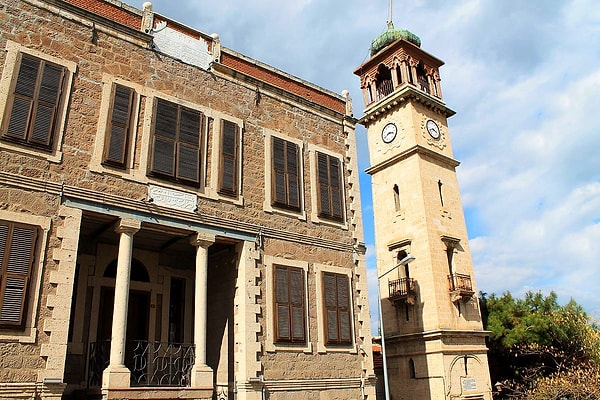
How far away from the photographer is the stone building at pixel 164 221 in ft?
34.8

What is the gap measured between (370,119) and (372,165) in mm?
3228

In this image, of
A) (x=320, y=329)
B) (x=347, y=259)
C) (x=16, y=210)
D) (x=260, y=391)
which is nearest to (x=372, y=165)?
(x=347, y=259)

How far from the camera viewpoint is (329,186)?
1630 centimetres

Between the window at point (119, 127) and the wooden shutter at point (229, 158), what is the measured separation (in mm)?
2647

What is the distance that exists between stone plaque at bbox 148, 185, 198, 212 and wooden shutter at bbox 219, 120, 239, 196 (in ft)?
3.15

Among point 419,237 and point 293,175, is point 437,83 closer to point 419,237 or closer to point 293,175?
point 419,237

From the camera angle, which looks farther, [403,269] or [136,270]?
[403,269]

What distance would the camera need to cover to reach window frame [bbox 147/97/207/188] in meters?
12.7

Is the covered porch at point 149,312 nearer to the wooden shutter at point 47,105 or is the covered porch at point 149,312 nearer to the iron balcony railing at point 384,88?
the wooden shutter at point 47,105

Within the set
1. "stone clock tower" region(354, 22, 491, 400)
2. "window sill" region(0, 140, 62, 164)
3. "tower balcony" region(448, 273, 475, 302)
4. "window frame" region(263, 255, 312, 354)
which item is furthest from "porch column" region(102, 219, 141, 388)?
"tower balcony" region(448, 273, 475, 302)

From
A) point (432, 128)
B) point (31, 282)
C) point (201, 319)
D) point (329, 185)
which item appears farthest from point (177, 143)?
point (432, 128)

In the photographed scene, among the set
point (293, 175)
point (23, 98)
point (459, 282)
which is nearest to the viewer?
point (23, 98)

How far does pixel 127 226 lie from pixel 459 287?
60.8ft

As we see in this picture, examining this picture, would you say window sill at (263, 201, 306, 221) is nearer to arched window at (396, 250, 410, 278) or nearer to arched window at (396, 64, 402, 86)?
arched window at (396, 250, 410, 278)
